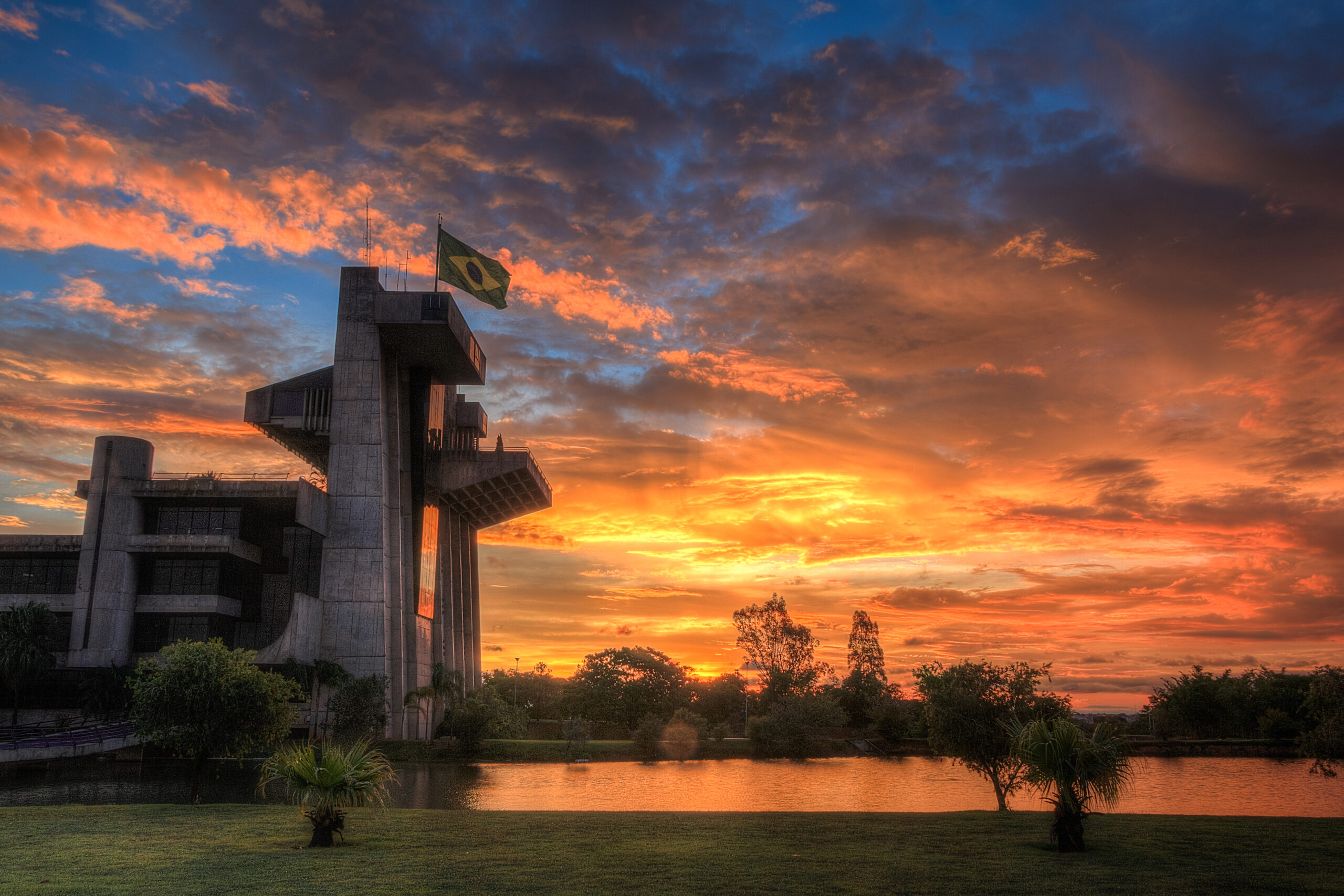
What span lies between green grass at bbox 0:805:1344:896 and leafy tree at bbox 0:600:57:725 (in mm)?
47678

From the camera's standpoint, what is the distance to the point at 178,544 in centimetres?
6600

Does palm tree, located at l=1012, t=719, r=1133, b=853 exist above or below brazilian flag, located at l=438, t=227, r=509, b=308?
below

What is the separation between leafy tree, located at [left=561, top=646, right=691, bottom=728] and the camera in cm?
9706

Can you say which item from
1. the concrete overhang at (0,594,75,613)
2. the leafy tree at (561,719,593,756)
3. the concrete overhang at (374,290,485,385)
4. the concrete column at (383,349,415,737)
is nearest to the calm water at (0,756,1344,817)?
the leafy tree at (561,719,593,756)

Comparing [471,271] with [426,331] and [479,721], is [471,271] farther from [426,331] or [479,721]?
[479,721]

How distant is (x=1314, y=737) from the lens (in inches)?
1088

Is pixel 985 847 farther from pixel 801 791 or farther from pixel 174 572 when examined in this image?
pixel 174 572

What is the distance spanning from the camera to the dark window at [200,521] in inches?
2717

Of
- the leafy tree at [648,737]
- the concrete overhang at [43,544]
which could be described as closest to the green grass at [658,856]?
the concrete overhang at [43,544]

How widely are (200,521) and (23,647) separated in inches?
566

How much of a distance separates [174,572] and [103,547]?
5.21 metres

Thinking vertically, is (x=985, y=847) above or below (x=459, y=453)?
below

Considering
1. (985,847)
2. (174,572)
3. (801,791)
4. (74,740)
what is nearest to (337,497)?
(174,572)

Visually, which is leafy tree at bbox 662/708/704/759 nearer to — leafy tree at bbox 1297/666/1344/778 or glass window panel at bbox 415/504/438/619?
glass window panel at bbox 415/504/438/619
